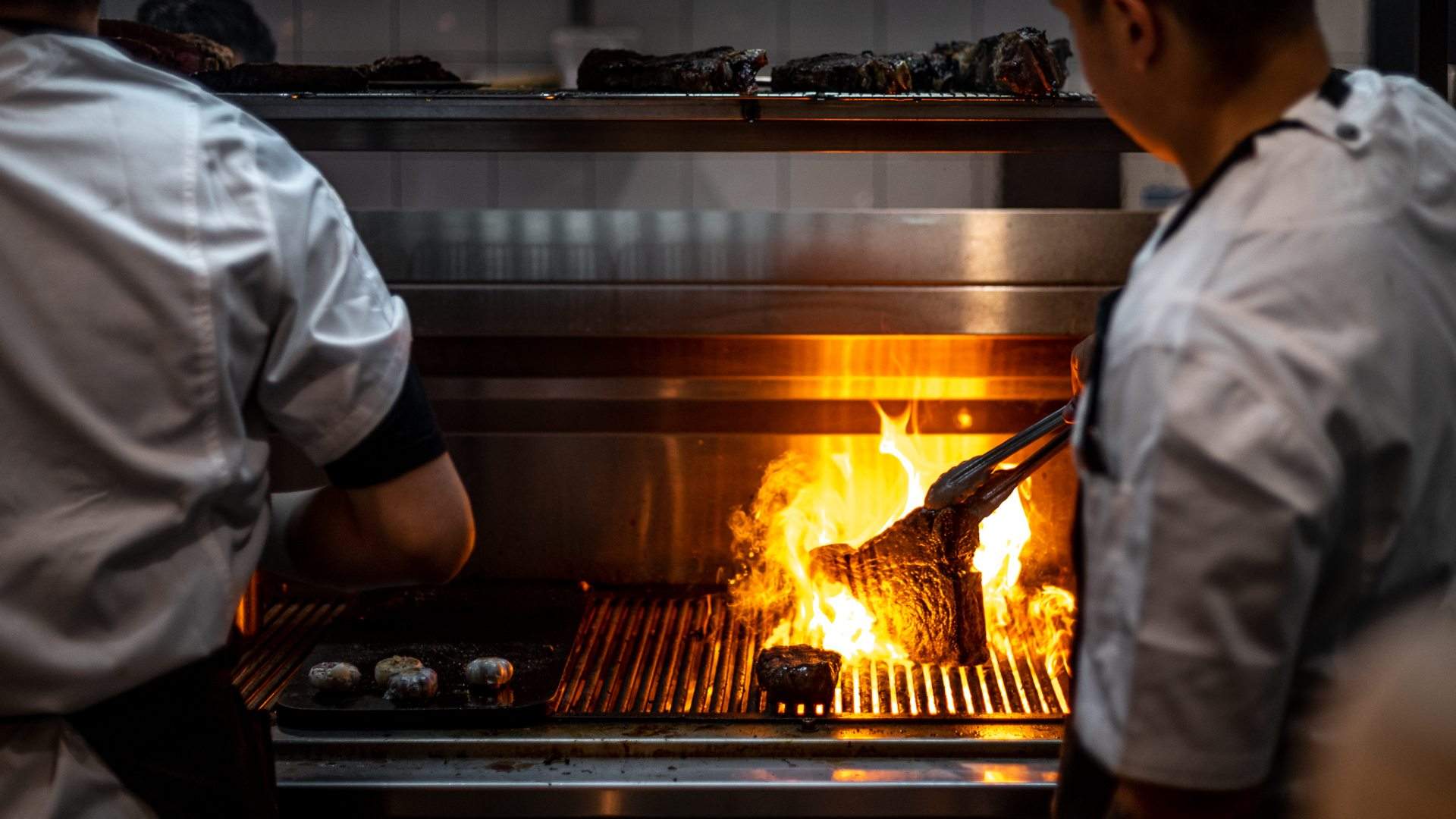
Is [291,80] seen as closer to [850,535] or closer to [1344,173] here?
[850,535]

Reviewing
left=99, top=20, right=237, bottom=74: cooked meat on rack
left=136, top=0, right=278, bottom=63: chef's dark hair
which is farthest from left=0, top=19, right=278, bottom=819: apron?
left=136, top=0, right=278, bottom=63: chef's dark hair

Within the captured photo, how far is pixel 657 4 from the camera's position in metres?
2.43

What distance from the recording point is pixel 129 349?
39.3 inches

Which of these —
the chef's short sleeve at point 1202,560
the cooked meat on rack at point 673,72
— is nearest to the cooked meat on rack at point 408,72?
the cooked meat on rack at point 673,72

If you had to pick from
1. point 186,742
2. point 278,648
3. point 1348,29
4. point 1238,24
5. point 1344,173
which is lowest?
point 278,648

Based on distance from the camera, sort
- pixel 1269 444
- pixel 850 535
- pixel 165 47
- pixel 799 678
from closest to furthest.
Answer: pixel 1269 444 < pixel 799 678 < pixel 165 47 < pixel 850 535

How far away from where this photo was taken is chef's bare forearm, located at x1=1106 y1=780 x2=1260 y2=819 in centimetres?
86

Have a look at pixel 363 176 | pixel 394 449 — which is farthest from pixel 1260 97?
pixel 363 176

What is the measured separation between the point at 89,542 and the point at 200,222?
0.27 metres

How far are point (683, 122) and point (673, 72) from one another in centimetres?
10

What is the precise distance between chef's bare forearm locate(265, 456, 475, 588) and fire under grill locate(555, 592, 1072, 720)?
0.63m

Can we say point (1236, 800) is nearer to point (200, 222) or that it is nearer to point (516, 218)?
point (200, 222)

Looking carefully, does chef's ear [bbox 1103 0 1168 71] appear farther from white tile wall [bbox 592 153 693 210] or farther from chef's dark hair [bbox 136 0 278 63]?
chef's dark hair [bbox 136 0 278 63]

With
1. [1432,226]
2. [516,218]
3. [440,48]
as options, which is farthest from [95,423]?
[440,48]
